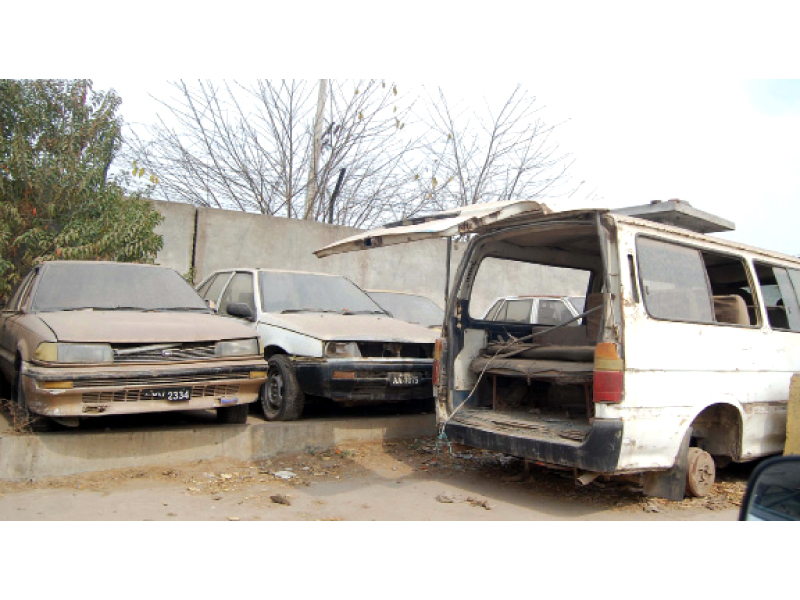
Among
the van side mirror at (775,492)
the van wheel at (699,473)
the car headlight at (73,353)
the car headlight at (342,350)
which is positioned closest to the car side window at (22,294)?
the car headlight at (73,353)

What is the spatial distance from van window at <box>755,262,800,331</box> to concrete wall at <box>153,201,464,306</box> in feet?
24.7

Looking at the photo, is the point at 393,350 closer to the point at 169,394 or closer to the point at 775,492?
the point at 169,394

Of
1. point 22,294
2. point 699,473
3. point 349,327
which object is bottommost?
point 699,473

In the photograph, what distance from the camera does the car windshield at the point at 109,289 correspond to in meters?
5.84

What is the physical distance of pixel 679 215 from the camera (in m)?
6.40

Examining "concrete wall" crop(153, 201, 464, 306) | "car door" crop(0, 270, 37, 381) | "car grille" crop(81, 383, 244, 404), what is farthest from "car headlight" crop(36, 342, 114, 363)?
"concrete wall" crop(153, 201, 464, 306)

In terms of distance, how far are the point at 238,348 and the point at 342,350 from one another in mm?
1020

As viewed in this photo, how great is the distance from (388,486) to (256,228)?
7.00 m

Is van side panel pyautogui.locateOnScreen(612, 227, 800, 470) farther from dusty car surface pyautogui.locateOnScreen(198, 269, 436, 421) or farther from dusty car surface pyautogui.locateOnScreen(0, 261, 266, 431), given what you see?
dusty car surface pyautogui.locateOnScreen(0, 261, 266, 431)

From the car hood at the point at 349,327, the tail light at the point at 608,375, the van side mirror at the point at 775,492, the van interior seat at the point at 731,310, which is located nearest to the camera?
the van side mirror at the point at 775,492

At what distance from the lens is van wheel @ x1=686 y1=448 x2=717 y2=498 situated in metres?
4.84

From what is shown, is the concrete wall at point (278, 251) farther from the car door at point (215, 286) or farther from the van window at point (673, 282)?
the van window at point (673, 282)

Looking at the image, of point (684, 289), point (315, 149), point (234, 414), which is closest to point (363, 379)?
point (234, 414)

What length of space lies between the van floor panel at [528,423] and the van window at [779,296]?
1935mm
